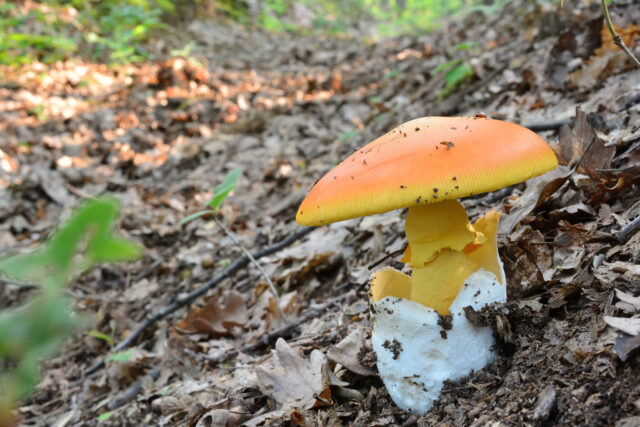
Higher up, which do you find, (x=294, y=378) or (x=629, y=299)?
(x=629, y=299)

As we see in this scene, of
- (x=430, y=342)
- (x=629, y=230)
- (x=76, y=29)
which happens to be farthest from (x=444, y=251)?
(x=76, y=29)

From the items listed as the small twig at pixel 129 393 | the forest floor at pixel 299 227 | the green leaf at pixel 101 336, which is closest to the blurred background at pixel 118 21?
the forest floor at pixel 299 227

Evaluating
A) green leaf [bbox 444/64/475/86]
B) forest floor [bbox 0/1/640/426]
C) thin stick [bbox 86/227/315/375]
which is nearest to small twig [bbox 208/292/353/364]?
forest floor [bbox 0/1/640/426]

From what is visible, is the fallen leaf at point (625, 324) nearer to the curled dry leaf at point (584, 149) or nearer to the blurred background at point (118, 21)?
the curled dry leaf at point (584, 149)

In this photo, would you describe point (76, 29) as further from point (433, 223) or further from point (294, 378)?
point (433, 223)

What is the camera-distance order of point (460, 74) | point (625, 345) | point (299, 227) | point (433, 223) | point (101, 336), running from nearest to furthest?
point (625, 345)
point (433, 223)
point (101, 336)
point (299, 227)
point (460, 74)

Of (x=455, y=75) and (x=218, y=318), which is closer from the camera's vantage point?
(x=218, y=318)

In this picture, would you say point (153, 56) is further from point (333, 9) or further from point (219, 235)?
point (333, 9)
